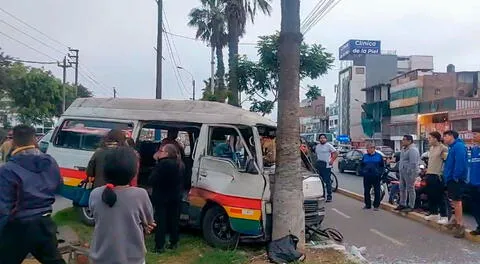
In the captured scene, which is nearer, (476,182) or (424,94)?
(476,182)

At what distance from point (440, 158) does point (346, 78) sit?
77.3 meters

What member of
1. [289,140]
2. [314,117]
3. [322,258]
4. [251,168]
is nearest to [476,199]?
[322,258]

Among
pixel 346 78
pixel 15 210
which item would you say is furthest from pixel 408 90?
pixel 15 210

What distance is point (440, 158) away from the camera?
11469mm

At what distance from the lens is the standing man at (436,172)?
449 inches

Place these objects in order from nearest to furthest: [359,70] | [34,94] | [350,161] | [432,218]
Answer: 1. [432,218]
2. [350,161]
3. [34,94]
4. [359,70]

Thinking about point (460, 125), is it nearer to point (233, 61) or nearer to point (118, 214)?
point (233, 61)

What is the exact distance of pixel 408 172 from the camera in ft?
41.1

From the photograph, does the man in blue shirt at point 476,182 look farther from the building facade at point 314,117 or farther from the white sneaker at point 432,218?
the building facade at point 314,117

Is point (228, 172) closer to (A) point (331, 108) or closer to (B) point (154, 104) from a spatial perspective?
(B) point (154, 104)

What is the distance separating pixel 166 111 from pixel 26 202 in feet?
16.3

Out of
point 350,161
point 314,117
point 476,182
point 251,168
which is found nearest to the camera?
point 251,168

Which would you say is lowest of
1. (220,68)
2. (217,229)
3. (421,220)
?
(421,220)

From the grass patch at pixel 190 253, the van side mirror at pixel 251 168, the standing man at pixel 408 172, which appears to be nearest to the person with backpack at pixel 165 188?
the grass patch at pixel 190 253
